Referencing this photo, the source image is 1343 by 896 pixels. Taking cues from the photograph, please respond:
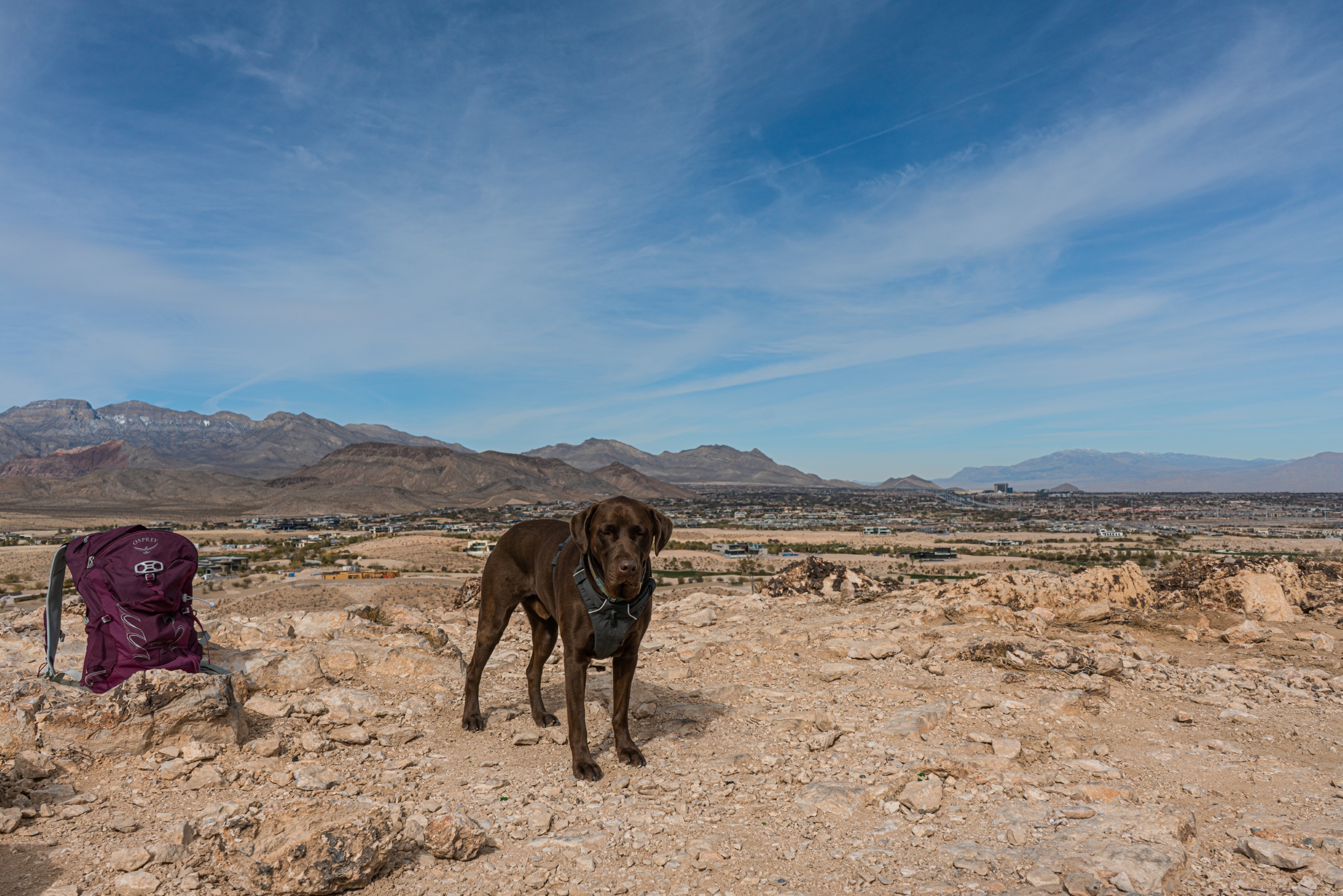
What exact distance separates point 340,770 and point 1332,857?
19.1 ft

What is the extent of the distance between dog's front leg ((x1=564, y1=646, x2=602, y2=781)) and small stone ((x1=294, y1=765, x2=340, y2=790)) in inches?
61.5

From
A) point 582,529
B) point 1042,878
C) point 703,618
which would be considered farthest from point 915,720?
point 703,618

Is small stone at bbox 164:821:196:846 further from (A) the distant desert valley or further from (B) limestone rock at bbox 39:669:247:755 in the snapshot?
(B) limestone rock at bbox 39:669:247:755

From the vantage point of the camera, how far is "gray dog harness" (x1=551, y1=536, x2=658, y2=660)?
5215 mm

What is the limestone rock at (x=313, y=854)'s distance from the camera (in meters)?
3.47

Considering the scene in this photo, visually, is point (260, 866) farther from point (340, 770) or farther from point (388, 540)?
point (388, 540)

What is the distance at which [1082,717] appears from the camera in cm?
606

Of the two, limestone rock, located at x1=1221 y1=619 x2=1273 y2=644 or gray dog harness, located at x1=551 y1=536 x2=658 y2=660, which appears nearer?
gray dog harness, located at x1=551 y1=536 x2=658 y2=660

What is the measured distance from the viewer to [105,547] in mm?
5441

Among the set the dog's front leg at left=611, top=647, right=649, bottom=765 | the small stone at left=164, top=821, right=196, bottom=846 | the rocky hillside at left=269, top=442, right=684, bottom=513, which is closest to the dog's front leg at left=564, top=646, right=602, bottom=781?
the dog's front leg at left=611, top=647, right=649, bottom=765

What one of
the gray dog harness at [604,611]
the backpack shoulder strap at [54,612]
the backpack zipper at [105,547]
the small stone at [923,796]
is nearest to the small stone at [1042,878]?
the small stone at [923,796]

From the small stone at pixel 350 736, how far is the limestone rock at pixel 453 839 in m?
1.82

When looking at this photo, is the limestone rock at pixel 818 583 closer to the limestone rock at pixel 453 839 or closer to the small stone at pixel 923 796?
the small stone at pixel 923 796

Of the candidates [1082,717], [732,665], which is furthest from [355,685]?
[1082,717]
